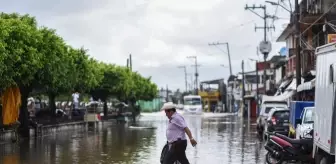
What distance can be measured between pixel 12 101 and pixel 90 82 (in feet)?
35.1

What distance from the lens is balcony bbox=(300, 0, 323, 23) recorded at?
41125 mm

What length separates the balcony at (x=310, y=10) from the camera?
41.1 metres

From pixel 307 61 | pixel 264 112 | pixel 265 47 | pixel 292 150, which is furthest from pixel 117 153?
pixel 265 47

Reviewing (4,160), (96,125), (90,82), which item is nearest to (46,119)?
(90,82)

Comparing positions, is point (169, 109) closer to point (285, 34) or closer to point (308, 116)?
point (308, 116)

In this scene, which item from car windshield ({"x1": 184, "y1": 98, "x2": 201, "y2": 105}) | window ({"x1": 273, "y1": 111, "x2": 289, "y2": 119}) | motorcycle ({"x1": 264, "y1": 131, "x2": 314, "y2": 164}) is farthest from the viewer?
car windshield ({"x1": 184, "y1": 98, "x2": 201, "y2": 105})

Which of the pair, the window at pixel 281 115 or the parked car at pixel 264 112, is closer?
the window at pixel 281 115

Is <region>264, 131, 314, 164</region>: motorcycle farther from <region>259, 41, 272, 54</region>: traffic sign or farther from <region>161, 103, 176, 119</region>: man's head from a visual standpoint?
<region>259, 41, 272, 54</region>: traffic sign

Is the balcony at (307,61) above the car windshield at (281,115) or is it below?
above

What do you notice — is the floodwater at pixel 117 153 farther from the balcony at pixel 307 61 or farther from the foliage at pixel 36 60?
the balcony at pixel 307 61

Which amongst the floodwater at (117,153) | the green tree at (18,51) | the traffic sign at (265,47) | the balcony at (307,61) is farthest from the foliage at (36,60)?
the traffic sign at (265,47)

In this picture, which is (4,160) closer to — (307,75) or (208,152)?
(208,152)

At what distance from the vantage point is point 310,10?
46.0 meters

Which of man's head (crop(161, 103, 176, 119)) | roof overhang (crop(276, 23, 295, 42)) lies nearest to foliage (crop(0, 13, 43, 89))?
man's head (crop(161, 103, 176, 119))
